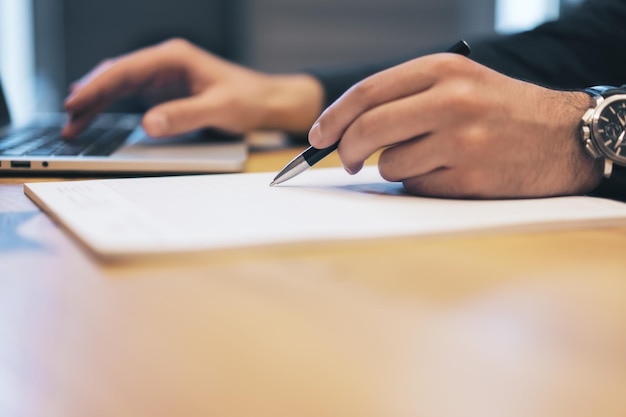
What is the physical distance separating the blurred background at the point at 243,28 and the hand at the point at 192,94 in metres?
1.94

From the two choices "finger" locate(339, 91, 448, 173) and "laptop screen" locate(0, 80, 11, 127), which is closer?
"finger" locate(339, 91, 448, 173)

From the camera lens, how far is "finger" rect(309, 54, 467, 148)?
54 cm

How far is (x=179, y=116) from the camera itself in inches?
34.4

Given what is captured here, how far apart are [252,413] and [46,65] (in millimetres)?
3139

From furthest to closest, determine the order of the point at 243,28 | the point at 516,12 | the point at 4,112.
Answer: the point at 516,12
the point at 243,28
the point at 4,112

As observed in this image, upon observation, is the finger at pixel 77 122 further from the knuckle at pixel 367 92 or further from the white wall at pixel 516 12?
the white wall at pixel 516 12

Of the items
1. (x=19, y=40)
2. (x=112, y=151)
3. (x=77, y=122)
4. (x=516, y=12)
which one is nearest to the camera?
(x=112, y=151)

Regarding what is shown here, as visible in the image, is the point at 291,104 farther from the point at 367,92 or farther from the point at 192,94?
the point at 367,92

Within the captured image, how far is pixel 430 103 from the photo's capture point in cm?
52

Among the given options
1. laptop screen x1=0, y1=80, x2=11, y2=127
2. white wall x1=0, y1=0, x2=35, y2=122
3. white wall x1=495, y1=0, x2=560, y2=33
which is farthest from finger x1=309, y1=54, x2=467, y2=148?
white wall x1=495, y1=0, x2=560, y2=33

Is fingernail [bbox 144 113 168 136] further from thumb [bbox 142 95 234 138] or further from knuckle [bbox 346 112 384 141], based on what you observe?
knuckle [bbox 346 112 384 141]

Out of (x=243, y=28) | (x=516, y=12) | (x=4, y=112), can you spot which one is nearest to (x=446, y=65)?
(x=4, y=112)

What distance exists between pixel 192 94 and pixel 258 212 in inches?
24.4

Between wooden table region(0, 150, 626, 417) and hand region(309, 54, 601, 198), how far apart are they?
0.51 ft
